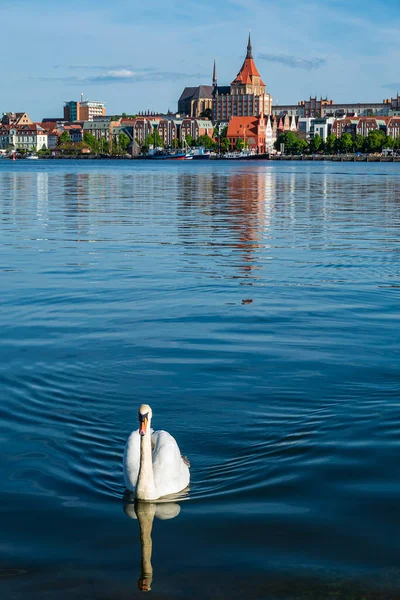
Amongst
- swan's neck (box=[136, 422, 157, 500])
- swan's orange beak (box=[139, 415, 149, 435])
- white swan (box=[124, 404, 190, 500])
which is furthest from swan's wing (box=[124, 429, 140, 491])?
swan's orange beak (box=[139, 415, 149, 435])

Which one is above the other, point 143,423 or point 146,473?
point 143,423

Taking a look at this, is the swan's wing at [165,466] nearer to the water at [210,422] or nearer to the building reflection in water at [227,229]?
the water at [210,422]

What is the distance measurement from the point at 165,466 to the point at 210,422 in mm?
2037

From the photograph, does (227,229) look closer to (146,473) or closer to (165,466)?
(165,466)

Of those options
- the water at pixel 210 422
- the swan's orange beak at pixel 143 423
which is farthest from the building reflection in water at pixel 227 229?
the swan's orange beak at pixel 143 423

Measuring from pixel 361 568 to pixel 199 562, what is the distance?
1.04 metres

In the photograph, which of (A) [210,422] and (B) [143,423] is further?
(A) [210,422]

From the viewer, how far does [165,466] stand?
Result: 6.54 metres

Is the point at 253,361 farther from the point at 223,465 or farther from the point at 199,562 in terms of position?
the point at 199,562

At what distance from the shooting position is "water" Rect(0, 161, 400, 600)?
5.68 m

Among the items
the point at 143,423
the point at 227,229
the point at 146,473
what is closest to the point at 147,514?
the point at 146,473

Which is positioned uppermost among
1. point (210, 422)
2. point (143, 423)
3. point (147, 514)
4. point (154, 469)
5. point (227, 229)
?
point (227, 229)

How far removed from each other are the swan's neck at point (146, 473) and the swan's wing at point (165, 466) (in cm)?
8

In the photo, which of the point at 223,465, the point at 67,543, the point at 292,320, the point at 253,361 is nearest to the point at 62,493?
the point at 67,543
